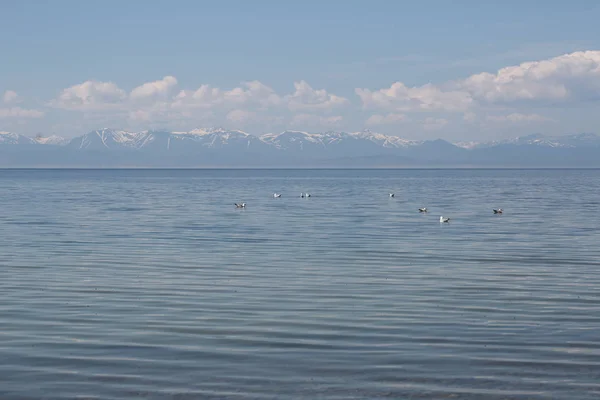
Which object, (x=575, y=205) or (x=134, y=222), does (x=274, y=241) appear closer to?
(x=134, y=222)

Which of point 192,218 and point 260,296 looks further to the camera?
point 192,218

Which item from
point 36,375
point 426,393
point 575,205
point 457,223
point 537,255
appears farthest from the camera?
point 575,205

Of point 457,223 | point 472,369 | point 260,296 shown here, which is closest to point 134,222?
point 457,223

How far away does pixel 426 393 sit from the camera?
11258 millimetres

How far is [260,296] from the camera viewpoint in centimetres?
1897

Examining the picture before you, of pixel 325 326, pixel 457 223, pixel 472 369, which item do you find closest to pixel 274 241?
pixel 457 223

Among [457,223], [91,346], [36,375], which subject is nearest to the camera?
[36,375]

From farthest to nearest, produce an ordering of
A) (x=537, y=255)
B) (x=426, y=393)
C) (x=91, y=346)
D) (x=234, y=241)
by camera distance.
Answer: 1. (x=234, y=241)
2. (x=537, y=255)
3. (x=91, y=346)
4. (x=426, y=393)

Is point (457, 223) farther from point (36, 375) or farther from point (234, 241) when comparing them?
point (36, 375)

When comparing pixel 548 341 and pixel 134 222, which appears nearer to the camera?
pixel 548 341

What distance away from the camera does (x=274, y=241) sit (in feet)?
109

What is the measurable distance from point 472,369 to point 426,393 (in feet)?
4.70

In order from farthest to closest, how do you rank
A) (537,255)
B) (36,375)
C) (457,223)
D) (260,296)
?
(457,223), (537,255), (260,296), (36,375)

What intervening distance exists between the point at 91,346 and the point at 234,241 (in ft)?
63.4
